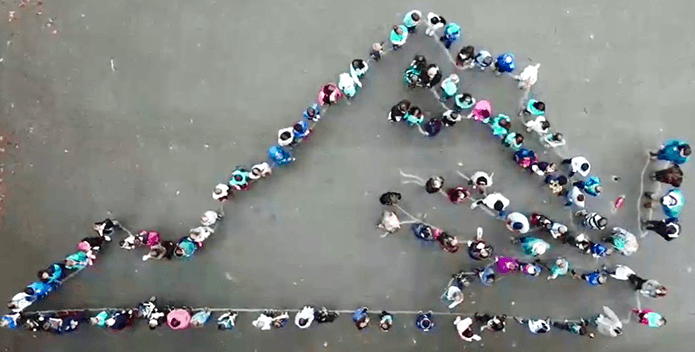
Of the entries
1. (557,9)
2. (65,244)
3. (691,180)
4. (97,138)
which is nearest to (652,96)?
(691,180)

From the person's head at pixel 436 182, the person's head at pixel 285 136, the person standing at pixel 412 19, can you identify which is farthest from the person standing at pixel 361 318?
the person standing at pixel 412 19

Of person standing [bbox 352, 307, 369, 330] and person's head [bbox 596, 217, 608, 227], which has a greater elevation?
person's head [bbox 596, 217, 608, 227]

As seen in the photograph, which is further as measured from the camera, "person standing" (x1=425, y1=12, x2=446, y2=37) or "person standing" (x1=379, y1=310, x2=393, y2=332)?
"person standing" (x1=379, y1=310, x2=393, y2=332)

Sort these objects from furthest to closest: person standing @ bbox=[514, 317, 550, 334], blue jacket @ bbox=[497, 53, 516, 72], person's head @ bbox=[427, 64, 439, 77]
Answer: person standing @ bbox=[514, 317, 550, 334] → blue jacket @ bbox=[497, 53, 516, 72] → person's head @ bbox=[427, 64, 439, 77]

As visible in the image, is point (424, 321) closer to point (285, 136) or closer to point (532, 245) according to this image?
point (532, 245)

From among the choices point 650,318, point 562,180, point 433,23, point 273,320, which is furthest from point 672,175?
point 273,320

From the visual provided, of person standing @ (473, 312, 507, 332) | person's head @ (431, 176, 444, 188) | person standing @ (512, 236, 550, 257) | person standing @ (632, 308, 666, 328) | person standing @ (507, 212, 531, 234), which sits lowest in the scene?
person standing @ (632, 308, 666, 328)

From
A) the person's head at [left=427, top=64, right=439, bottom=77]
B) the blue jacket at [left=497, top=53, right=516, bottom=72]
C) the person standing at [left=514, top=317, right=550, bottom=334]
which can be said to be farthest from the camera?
the person standing at [left=514, top=317, right=550, bottom=334]

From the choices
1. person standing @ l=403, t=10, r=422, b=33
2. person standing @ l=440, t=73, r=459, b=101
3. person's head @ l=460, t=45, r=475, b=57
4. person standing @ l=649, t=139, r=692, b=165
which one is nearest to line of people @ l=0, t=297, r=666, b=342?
person standing @ l=649, t=139, r=692, b=165

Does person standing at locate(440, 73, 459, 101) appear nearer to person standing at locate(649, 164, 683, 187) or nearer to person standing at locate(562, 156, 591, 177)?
person standing at locate(562, 156, 591, 177)
